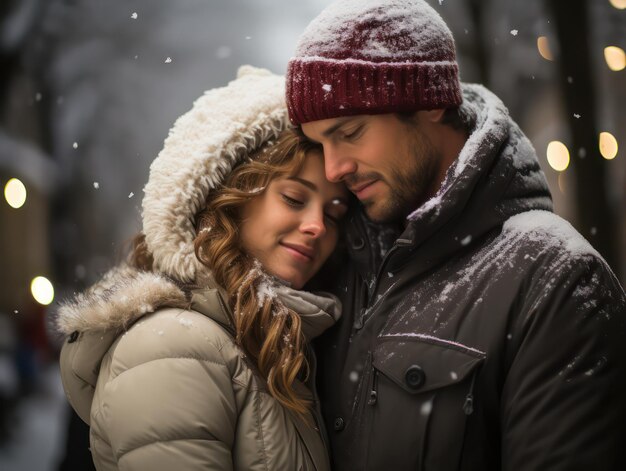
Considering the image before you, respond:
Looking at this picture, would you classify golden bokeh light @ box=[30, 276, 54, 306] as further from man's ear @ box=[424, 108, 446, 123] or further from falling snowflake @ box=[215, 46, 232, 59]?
man's ear @ box=[424, 108, 446, 123]

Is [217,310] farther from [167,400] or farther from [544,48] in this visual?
[544,48]

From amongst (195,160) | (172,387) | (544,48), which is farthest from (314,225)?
(544,48)

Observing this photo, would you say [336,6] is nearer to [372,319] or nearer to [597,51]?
[372,319]

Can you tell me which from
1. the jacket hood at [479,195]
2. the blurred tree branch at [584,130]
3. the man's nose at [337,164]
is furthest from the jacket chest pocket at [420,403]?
the blurred tree branch at [584,130]

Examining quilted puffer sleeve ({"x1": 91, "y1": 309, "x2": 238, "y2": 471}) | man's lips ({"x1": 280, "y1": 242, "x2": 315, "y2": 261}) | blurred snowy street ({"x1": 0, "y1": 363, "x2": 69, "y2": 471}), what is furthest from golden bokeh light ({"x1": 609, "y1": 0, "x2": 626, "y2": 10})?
blurred snowy street ({"x1": 0, "y1": 363, "x2": 69, "y2": 471})

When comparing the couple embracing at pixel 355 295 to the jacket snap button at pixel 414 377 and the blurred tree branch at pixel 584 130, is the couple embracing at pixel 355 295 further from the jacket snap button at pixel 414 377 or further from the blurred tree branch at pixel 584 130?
the blurred tree branch at pixel 584 130

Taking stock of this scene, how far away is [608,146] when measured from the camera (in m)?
2.88

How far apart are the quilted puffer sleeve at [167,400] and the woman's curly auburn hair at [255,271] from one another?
0.12 metres

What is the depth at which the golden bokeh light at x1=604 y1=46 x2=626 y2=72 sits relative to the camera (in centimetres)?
283

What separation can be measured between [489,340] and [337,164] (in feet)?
2.12

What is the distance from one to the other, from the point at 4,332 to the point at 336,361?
→ 2.69 metres

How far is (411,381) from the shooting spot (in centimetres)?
169

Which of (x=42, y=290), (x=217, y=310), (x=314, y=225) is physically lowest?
(x=42, y=290)

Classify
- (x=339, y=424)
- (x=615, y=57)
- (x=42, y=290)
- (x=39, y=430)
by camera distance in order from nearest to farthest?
(x=339, y=424)
(x=615, y=57)
(x=39, y=430)
(x=42, y=290)
